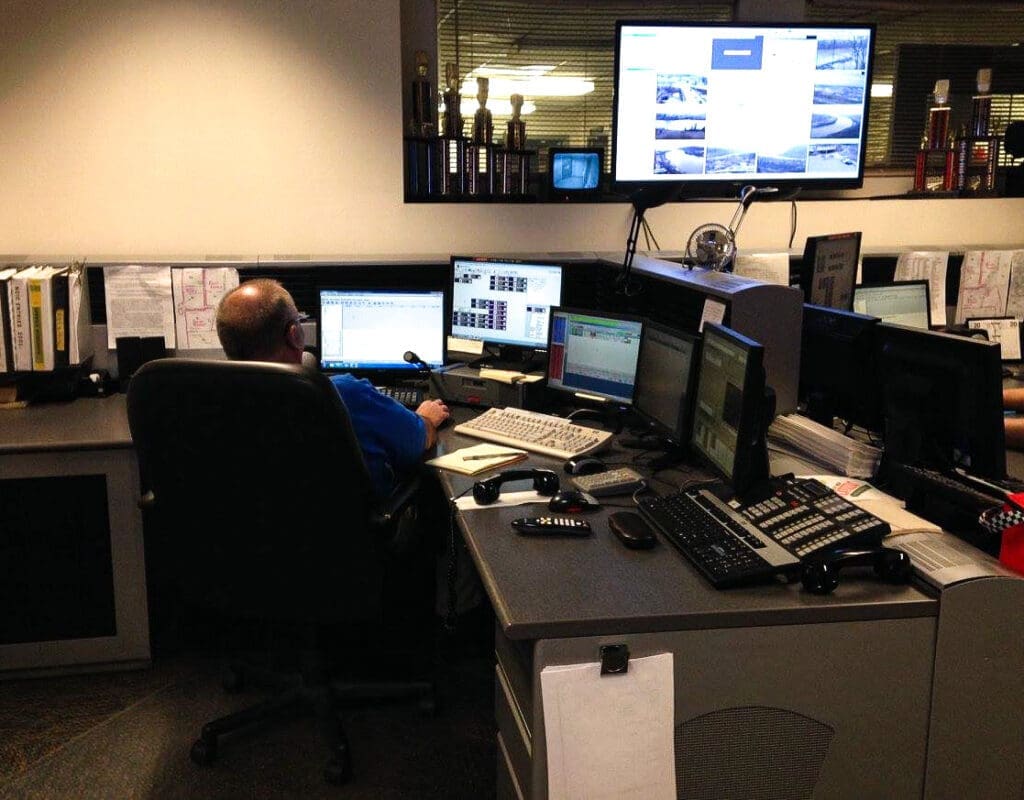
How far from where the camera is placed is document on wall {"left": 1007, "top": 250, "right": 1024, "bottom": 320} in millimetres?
3699

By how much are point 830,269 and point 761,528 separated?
1.31 m

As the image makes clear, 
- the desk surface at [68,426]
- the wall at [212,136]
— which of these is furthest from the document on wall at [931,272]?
the desk surface at [68,426]

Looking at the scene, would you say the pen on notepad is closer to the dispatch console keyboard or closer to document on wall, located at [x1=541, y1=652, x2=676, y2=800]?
the dispatch console keyboard

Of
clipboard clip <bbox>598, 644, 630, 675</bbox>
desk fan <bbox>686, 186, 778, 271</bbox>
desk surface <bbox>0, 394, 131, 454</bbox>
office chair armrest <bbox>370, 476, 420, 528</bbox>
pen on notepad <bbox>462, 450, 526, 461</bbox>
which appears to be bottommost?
clipboard clip <bbox>598, 644, 630, 675</bbox>

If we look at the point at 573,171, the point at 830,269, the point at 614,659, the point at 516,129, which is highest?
the point at 516,129

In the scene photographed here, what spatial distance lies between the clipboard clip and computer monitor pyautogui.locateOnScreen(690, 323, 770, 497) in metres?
0.55

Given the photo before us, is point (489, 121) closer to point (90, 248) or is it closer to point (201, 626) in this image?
point (90, 248)

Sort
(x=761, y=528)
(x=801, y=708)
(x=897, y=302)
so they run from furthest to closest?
(x=897, y=302) < (x=761, y=528) < (x=801, y=708)

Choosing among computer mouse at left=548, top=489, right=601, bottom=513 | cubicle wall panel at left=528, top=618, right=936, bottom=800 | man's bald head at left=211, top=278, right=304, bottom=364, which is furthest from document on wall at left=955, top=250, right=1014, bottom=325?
man's bald head at left=211, top=278, right=304, bottom=364

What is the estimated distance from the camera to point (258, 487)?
211 centimetres

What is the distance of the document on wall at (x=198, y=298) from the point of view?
3232 millimetres

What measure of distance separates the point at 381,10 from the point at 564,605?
2475mm

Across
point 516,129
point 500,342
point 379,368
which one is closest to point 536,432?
point 500,342

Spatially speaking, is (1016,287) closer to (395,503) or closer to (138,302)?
(395,503)
